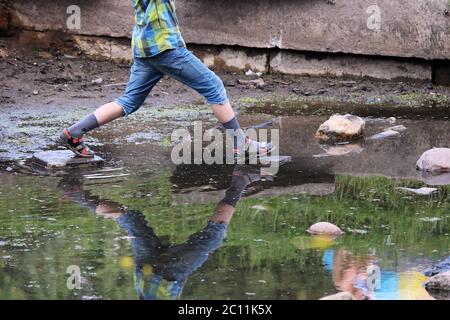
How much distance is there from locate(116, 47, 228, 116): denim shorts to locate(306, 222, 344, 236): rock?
183cm

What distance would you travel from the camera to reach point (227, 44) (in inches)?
404

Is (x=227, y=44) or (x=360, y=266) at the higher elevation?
(x=227, y=44)

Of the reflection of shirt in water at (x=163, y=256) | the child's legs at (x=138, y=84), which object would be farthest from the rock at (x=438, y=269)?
the child's legs at (x=138, y=84)

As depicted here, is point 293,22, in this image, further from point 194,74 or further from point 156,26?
point 156,26

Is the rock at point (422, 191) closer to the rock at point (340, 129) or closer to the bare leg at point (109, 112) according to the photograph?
the rock at point (340, 129)

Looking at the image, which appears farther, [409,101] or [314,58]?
[314,58]

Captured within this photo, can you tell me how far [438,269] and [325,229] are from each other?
82 cm

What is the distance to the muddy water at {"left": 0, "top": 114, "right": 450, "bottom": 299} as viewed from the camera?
4.56 metres

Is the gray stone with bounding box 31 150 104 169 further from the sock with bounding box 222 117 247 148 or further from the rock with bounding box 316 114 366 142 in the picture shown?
the rock with bounding box 316 114 366 142

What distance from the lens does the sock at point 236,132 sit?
703cm

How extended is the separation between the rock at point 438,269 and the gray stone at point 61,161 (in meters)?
3.09
